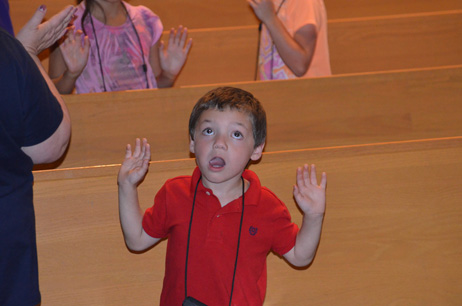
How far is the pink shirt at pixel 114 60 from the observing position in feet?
5.36

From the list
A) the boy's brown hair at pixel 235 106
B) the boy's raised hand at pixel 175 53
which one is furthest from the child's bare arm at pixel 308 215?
the boy's raised hand at pixel 175 53

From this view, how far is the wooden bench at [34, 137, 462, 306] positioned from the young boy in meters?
0.08

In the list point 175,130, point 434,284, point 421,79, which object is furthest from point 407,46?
point 434,284

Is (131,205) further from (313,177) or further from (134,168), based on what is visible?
(313,177)

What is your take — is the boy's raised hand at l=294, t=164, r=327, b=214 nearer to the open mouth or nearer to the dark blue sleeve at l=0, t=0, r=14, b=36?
the open mouth

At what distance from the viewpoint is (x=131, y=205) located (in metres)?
0.99

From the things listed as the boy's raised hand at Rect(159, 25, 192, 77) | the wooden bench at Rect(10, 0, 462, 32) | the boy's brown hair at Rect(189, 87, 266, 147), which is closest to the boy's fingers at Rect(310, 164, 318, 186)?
the boy's brown hair at Rect(189, 87, 266, 147)

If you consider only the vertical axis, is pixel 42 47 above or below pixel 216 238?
above

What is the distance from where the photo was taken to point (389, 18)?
6.88 ft

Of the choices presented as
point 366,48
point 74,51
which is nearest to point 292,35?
point 366,48

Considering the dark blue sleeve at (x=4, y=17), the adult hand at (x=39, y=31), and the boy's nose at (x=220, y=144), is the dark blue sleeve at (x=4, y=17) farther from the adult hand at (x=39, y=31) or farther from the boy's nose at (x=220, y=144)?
the boy's nose at (x=220, y=144)

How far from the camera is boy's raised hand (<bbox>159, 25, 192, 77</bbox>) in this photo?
1574 mm

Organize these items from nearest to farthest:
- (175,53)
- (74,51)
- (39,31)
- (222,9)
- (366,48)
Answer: (39,31) → (74,51) → (175,53) → (366,48) → (222,9)

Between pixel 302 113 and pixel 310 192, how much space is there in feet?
1.73
